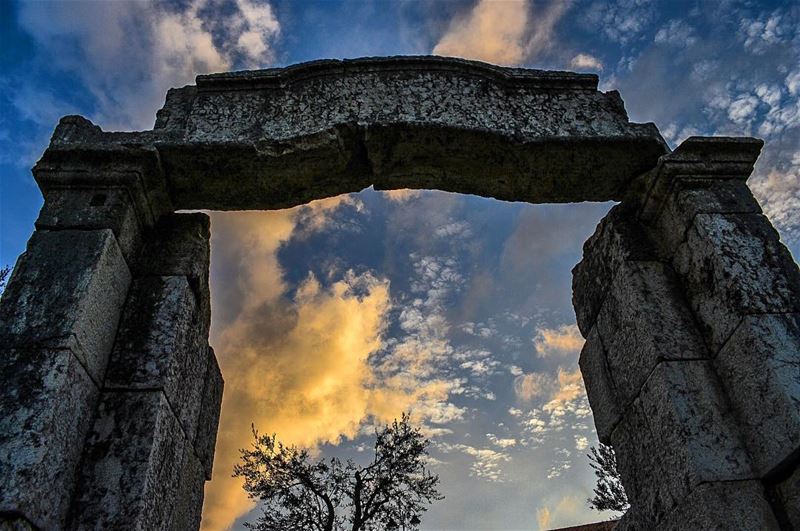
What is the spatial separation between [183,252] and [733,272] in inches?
138

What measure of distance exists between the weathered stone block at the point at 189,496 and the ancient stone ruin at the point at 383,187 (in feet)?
0.08

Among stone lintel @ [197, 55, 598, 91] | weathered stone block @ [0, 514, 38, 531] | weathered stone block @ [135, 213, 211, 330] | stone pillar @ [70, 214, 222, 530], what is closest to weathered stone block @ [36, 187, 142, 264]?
weathered stone block @ [135, 213, 211, 330]

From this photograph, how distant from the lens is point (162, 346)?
3.41m

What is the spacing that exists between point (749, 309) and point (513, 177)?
1827 millimetres

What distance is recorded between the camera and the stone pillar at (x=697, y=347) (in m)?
2.98

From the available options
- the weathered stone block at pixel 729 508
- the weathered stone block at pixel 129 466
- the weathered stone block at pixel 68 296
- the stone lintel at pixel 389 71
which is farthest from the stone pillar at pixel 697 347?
the weathered stone block at pixel 68 296

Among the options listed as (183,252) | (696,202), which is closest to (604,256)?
(696,202)

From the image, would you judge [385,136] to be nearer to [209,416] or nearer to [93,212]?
[93,212]

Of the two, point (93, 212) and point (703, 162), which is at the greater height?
point (703, 162)

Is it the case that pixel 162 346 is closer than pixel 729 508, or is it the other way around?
pixel 729 508

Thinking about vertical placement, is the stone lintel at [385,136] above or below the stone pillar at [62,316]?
above

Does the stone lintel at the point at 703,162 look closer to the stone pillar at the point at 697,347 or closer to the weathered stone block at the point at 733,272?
the stone pillar at the point at 697,347

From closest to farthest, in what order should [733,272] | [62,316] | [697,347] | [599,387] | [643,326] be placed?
[62,316] < [733,272] < [697,347] < [643,326] < [599,387]

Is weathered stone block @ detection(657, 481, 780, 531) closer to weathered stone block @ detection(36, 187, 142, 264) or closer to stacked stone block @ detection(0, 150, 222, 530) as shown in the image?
stacked stone block @ detection(0, 150, 222, 530)
